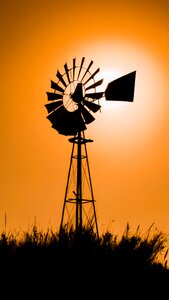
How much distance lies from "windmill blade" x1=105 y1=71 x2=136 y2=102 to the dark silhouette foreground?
3.71 metres

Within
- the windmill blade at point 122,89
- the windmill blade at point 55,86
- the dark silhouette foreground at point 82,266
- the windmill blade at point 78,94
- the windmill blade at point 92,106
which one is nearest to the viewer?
the dark silhouette foreground at point 82,266

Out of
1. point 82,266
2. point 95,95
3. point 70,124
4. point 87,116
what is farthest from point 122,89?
point 82,266

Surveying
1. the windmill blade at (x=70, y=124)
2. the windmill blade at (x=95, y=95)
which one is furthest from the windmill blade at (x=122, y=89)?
the windmill blade at (x=70, y=124)

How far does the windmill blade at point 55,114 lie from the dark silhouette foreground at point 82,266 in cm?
393

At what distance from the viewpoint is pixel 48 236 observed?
507 cm

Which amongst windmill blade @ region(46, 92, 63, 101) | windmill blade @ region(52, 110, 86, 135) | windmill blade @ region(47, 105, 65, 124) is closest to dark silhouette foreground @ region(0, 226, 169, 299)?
windmill blade @ region(52, 110, 86, 135)

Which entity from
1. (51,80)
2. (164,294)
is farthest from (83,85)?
(164,294)

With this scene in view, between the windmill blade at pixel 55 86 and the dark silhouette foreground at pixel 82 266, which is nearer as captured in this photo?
the dark silhouette foreground at pixel 82 266

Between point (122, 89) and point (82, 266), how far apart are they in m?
4.73

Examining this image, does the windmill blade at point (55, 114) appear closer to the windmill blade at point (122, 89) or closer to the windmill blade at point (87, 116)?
the windmill blade at point (87, 116)

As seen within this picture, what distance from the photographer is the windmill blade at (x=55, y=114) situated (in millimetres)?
8820

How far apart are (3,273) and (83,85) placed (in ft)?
17.4

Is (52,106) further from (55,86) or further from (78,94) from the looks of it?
(78,94)

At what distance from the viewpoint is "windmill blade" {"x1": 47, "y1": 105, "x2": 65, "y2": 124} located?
8.82m
